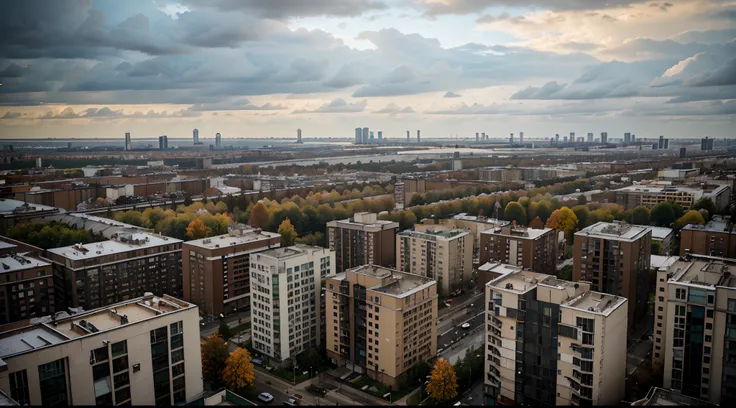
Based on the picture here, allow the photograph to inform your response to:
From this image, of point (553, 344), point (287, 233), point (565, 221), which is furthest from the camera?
point (565, 221)

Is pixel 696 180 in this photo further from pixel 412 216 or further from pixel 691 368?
pixel 691 368

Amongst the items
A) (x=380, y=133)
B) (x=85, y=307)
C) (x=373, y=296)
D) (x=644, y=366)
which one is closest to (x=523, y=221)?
(x=644, y=366)

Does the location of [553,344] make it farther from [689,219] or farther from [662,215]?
[662,215]

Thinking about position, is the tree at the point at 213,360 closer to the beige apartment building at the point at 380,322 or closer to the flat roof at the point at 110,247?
the beige apartment building at the point at 380,322

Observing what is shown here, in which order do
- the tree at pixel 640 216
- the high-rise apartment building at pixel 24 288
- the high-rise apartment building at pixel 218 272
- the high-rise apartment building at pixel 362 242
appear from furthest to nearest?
the tree at pixel 640 216, the high-rise apartment building at pixel 362 242, the high-rise apartment building at pixel 218 272, the high-rise apartment building at pixel 24 288

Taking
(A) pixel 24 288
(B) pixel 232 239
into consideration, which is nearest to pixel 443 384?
(B) pixel 232 239

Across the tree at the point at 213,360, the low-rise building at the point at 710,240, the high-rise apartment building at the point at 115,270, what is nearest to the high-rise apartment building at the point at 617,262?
the low-rise building at the point at 710,240
